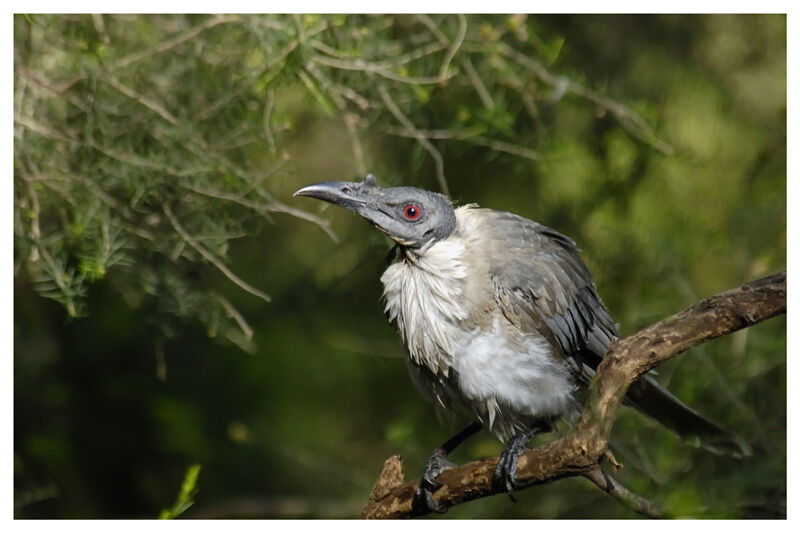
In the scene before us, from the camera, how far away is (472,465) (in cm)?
246

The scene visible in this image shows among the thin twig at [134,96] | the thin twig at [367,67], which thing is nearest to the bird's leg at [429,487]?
the thin twig at [367,67]

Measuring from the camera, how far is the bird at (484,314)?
250 centimetres

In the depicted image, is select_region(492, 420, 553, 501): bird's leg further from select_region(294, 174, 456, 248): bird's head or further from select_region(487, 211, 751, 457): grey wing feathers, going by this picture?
select_region(294, 174, 456, 248): bird's head

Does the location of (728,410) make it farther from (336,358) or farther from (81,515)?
(81,515)

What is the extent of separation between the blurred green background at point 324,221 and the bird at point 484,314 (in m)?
0.45

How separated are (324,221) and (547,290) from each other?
2.79ft

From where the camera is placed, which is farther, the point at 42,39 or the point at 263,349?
the point at 263,349

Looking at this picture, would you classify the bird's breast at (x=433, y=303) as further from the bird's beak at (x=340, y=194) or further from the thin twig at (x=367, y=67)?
the thin twig at (x=367, y=67)

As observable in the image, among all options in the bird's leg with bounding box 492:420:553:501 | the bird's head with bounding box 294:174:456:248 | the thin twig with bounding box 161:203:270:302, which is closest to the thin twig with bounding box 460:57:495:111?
the bird's head with bounding box 294:174:456:248

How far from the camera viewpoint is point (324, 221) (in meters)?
2.99

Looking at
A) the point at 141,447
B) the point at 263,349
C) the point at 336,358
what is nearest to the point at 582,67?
the point at 336,358

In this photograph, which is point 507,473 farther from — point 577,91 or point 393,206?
point 577,91

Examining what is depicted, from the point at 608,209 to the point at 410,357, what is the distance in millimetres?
1788

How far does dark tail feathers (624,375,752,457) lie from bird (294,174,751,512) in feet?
0.29
